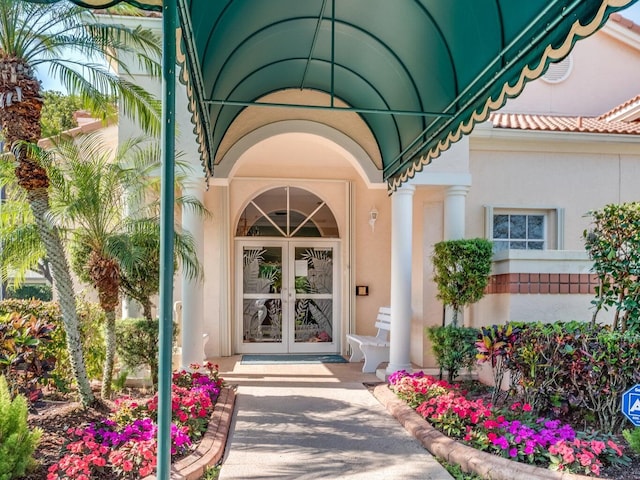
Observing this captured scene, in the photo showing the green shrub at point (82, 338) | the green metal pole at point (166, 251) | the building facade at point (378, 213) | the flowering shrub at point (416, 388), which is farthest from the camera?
the building facade at point (378, 213)

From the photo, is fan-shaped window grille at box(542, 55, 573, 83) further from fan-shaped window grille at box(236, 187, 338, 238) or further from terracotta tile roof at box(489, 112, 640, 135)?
fan-shaped window grille at box(236, 187, 338, 238)

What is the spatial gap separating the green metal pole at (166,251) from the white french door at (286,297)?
8.38 m

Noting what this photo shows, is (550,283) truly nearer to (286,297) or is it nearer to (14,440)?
(286,297)

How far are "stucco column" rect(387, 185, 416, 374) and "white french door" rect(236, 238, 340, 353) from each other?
3066mm

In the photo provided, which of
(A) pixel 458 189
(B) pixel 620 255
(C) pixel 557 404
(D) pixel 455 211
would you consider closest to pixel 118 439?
(C) pixel 557 404

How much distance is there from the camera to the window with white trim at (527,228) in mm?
10594

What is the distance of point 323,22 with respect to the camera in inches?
261

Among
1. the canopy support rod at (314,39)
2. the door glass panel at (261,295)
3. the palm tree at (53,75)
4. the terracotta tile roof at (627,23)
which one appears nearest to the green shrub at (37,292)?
the door glass panel at (261,295)

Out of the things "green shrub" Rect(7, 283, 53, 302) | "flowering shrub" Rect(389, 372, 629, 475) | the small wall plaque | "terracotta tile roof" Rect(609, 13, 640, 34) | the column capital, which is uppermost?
"terracotta tile roof" Rect(609, 13, 640, 34)

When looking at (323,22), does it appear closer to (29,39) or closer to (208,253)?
(29,39)

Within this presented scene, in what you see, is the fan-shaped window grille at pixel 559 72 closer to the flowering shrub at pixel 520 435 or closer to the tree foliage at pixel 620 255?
the tree foliage at pixel 620 255

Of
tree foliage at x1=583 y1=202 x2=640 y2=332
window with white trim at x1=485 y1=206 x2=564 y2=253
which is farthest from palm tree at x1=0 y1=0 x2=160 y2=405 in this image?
window with white trim at x1=485 y1=206 x2=564 y2=253

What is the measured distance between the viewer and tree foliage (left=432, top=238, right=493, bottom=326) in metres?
7.95

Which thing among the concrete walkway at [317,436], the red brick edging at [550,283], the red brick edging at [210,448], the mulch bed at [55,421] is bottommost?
the concrete walkway at [317,436]
